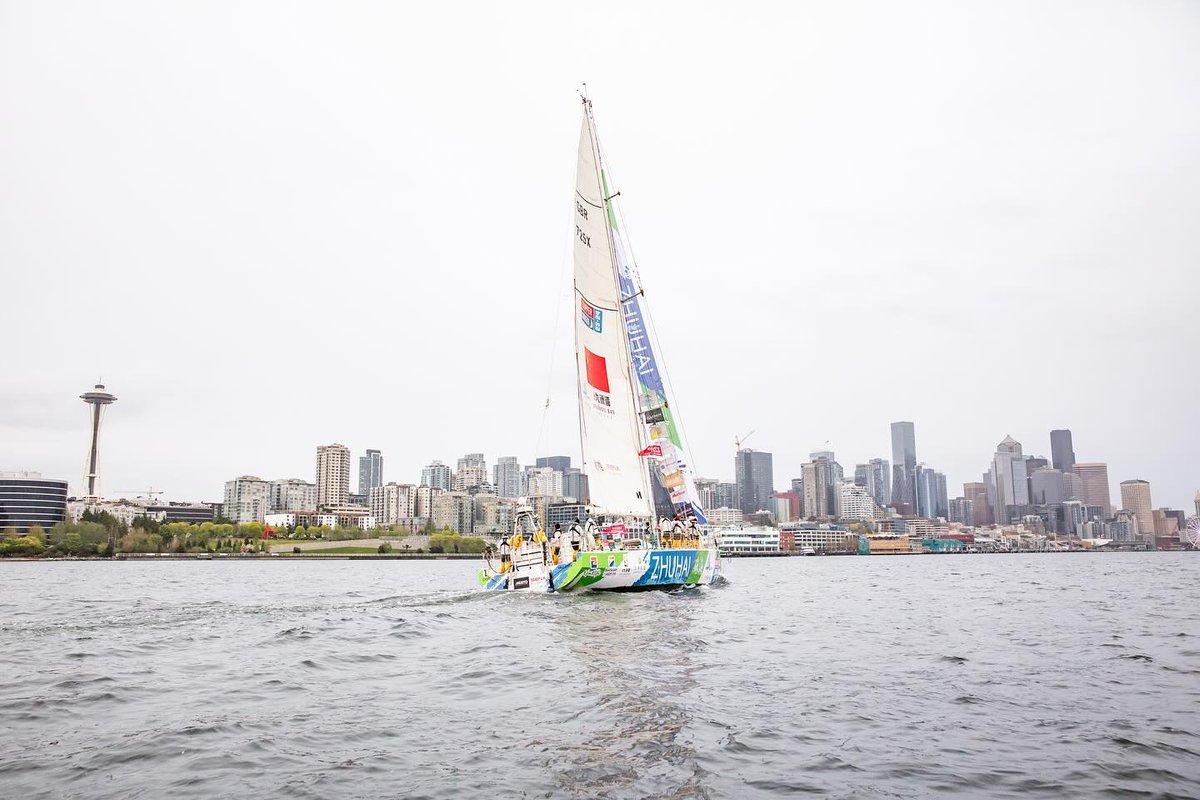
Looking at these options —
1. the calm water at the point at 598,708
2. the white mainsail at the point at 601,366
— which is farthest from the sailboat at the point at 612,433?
the calm water at the point at 598,708

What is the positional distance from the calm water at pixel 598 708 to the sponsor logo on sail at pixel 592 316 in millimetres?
13848

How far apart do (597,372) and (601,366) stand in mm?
299

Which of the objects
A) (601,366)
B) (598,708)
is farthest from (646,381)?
(598,708)

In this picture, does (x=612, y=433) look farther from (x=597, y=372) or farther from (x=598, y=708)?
(x=598, y=708)

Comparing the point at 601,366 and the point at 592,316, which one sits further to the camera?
the point at 592,316

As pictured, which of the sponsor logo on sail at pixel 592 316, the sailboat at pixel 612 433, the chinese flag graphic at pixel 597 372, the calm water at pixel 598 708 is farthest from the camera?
the sponsor logo on sail at pixel 592 316

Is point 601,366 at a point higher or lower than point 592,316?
lower

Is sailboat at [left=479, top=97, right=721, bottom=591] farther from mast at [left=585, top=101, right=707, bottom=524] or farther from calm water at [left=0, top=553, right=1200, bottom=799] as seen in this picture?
calm water at [left=0, top=553, right=1200, bottom=799]

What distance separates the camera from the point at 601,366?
1387 inches

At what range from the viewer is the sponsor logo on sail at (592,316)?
116 ft

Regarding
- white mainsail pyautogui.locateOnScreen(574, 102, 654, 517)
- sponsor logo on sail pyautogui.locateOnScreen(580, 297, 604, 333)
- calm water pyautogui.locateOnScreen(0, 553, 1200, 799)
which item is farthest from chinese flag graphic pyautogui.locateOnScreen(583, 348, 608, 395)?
calm water pyautogui.locateOnScreen(0, 553, 1200, 799)

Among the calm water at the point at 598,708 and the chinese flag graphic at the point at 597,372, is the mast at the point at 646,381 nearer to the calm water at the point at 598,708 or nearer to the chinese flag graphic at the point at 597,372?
the chinese flag graphic at the point at 597,372

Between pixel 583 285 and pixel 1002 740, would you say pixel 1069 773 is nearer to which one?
pixel 1002 740

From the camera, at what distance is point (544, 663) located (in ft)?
Answer: 55.3
